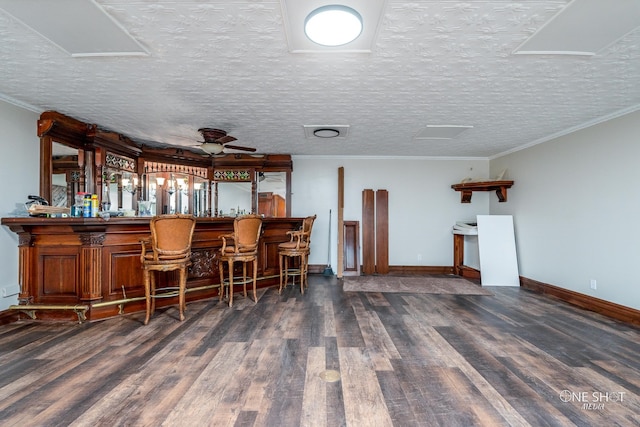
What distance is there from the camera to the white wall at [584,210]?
331 cm

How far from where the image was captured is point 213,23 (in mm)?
1878

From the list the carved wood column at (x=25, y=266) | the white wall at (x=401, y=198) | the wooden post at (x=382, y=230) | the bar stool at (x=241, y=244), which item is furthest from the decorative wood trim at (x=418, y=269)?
the carved wood column at (x=25, y=266)

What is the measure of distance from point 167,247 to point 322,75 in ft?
7.67

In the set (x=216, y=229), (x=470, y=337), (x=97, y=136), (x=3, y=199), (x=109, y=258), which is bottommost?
(x=470, y=337)

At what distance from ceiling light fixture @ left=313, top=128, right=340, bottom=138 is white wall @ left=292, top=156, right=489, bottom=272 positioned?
1.55 metres

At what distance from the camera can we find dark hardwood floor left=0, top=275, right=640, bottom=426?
1.62 meters

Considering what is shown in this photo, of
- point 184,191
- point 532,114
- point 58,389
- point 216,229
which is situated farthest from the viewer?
point 184,191

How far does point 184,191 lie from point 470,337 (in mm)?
5619

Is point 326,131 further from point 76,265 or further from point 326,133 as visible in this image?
point 76,265

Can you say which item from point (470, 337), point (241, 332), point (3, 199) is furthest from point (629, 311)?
point (3, 199)

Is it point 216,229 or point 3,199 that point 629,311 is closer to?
point 216,229

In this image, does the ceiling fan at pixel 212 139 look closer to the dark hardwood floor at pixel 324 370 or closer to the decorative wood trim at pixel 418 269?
the dark hardwood floor at pixel 324 370

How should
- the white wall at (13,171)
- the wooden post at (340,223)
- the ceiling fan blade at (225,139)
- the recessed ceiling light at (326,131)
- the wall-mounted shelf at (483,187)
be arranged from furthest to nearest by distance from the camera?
1. the wooden post at (340,223)
2. the wall-mounted shelf at (483,187)
3. the ceiling fan blade at (225,139)
4. the recessed ceiling light at (326,131)
5. the white wall at (13,171)

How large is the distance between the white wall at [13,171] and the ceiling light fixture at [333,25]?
11.7 ft
